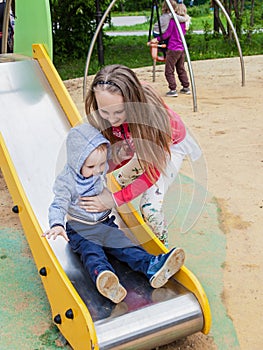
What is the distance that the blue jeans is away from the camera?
228 centimetres

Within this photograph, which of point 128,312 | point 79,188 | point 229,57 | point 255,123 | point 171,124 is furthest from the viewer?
point 229,57

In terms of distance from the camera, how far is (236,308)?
2426 millimetres

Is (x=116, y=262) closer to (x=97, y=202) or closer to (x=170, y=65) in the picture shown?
(x=97, y=202)

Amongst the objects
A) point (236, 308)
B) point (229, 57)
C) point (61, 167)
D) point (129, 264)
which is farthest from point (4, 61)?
point (229, 57)

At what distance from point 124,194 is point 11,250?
0.93 metres

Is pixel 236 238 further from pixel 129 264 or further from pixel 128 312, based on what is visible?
pixel 128 312

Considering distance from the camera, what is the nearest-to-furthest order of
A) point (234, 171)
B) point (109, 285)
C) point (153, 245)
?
point (109, 285) → point (153, 245) → point (234, 171)

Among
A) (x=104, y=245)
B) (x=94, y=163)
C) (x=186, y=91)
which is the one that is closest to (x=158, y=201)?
(x=104, y=245)

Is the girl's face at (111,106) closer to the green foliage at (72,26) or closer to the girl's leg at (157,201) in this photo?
the girl's leg at (157,201)

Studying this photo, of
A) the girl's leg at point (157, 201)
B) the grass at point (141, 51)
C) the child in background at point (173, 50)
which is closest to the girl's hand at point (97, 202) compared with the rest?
the girl's leg at point (157, 201)

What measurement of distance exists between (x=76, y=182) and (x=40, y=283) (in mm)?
635

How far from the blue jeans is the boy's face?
238 millimetres

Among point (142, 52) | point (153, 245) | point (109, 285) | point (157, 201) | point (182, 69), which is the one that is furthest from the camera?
point (142, 52)

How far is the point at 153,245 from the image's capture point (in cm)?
247
